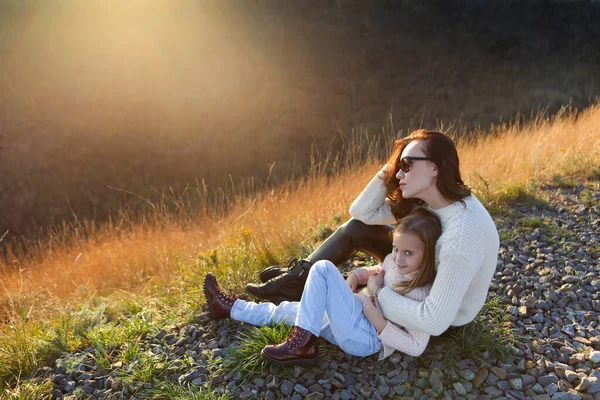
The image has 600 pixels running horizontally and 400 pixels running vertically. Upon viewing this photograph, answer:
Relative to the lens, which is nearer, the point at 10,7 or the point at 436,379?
the point at 436,379

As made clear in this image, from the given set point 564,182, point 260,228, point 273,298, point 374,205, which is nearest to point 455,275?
point 374,205

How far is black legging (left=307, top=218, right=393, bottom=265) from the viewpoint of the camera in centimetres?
346

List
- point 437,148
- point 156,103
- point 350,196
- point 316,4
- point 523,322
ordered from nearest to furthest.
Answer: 1. point 437,148
2. point 523,322
3. point 350,196
4. point 156,103
5. point 316,4

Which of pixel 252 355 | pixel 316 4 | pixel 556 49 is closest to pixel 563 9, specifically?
pixel 556 49

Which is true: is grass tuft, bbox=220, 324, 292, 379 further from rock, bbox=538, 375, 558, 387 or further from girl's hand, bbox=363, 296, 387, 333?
rock, bbox=538, 375, 558, 387

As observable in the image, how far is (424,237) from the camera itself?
2695mm

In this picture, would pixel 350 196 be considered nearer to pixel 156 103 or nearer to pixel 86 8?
pixel 156 103

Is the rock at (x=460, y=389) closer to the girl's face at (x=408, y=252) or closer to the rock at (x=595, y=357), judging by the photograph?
the girl's face at (x=408, y=252)

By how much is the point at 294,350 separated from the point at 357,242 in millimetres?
972

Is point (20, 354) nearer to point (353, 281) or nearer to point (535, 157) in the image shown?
point (353, 281)

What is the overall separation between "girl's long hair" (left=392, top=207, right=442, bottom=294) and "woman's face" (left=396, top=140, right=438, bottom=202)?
0.15 metres

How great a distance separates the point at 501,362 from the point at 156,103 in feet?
48.7

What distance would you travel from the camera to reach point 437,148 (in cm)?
270

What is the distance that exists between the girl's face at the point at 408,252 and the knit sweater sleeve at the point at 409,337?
132 millimetres
